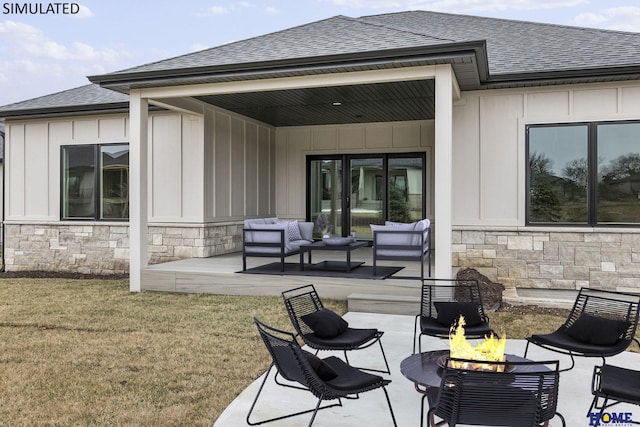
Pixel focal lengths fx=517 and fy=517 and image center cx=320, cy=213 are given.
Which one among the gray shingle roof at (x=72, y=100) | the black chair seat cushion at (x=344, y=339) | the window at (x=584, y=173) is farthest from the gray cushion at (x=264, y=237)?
the gray shingle roof at (x=72, y=100)

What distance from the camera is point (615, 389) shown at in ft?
9.53

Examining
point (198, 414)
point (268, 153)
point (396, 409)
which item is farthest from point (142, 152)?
point (396, 409)

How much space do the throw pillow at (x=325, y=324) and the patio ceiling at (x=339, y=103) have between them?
16.0 ft

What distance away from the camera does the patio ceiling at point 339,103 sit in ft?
27.6

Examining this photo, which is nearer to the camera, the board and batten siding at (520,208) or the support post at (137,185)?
the board and batten siding at (520,208)

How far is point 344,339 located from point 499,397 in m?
1.63

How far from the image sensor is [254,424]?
315 cm

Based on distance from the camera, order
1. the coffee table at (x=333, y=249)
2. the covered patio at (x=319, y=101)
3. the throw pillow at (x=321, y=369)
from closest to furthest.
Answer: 1. the throw pillow at (x=321, y=369)
2. the covered patio at (x=319, y=101)
3. the coffee table at (x=333, y=249)

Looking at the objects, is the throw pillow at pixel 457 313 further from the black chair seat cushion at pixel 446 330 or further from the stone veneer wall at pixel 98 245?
the stone veneer wall at pixel 98 245

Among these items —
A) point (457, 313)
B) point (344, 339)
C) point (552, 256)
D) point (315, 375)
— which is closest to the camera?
point (315, 375)

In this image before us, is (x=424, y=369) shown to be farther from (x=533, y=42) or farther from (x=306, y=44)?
(x=533, y=42)

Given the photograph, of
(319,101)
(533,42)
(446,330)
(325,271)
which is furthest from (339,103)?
(446,330)

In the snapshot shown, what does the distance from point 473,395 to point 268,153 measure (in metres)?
10.1

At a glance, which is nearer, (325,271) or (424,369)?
(424,369)
